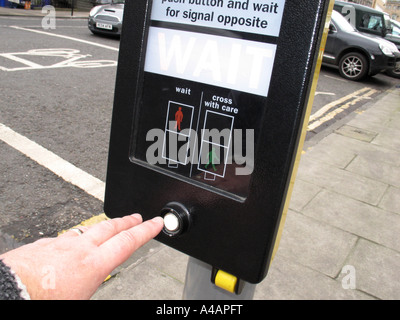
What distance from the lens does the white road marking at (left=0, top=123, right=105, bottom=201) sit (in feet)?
10.1

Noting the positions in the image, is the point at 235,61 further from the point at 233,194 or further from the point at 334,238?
the point at 334,238

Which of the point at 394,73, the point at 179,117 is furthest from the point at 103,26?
the point at 179,117

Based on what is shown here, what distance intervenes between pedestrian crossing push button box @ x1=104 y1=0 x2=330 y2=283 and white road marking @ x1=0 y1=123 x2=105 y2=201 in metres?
2.05

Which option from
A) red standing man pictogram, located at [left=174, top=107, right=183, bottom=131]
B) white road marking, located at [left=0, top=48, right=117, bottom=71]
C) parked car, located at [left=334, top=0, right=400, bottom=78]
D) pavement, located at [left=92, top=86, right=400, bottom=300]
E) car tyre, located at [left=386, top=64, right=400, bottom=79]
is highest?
parked car, located at [left=334, top=0, right=400, bottom=78]

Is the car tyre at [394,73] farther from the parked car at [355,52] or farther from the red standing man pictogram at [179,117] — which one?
the red standing man pictogram at [179,117]

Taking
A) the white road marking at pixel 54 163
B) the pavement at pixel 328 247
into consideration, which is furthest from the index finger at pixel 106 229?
the white road marking at pixel 54 163

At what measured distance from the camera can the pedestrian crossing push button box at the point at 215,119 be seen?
2.65 feet

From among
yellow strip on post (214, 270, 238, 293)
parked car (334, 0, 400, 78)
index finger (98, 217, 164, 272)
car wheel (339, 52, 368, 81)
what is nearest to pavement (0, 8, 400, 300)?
yellow strip on post (214, 270, 238, 293)

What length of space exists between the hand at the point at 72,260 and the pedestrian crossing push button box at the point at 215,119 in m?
0.16

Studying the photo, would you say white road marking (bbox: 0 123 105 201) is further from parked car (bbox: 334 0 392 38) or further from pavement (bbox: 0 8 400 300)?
parked car (bbox: 334 0 392 38)

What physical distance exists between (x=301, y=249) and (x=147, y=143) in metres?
2.04

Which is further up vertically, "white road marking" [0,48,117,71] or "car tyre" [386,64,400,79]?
"car tyre" [386,64,400,79]

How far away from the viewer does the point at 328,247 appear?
2.82m

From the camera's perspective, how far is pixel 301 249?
2.77 m
